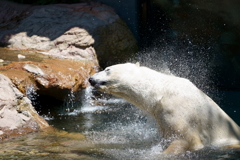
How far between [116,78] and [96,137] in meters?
1.02

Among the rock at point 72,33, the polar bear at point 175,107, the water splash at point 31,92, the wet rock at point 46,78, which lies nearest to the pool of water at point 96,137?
the polar bear at point 175,107

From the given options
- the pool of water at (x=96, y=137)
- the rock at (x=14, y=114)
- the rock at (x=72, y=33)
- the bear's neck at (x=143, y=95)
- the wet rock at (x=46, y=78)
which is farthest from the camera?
the rock at (x=72, y=33)

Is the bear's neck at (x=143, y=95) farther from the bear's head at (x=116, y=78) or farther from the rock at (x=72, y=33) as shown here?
the rock at (x=72, y=33)

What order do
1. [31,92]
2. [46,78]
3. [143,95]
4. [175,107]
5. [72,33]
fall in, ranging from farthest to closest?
[72,33] → [46,78] → [31,92] → [143,95] → [175,107]

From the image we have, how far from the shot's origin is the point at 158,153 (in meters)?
3.06

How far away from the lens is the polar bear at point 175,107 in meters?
3.01

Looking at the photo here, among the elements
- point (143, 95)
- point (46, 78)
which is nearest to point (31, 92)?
point (46, 78)

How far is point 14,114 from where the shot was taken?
151 inches

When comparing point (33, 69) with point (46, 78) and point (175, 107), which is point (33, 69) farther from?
point (175, 107)

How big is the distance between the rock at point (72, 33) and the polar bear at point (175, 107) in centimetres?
390

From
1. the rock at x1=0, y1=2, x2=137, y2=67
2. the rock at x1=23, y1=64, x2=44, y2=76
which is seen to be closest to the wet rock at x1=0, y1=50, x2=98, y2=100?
the rock at x1=23, y1=64, x2=44, y2=76

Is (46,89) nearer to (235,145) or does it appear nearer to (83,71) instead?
(83,71)

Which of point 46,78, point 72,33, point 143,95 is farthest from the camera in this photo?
point 72,33

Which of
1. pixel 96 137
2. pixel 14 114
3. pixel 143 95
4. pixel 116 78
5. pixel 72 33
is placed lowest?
pixel 96 137
